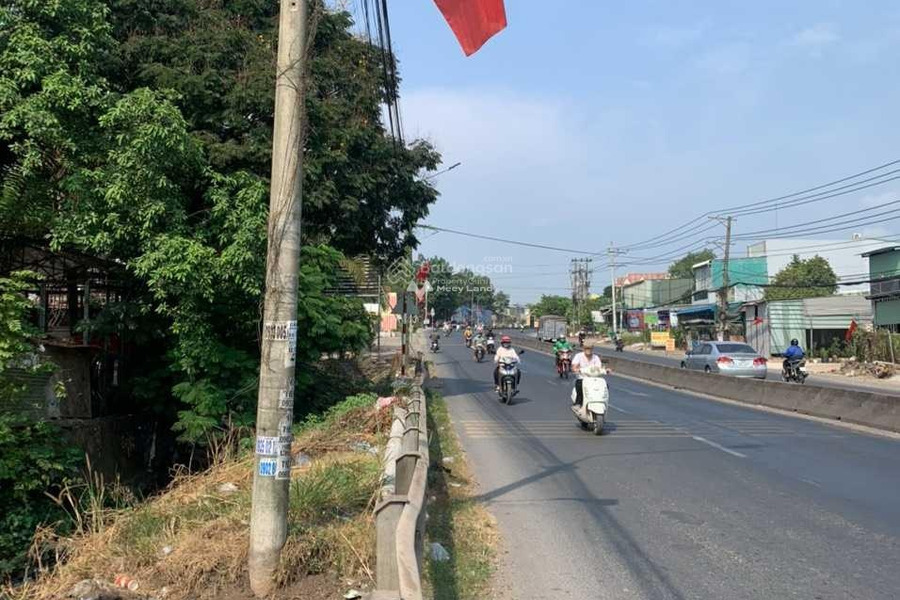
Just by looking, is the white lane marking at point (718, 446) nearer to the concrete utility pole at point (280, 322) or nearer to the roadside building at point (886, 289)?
the concrete utility pole at point (280, 322)

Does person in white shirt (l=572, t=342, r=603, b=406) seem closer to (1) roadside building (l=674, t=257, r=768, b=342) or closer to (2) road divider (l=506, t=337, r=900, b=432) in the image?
(2) road divider (l=506, t=337, r=900, b=432)

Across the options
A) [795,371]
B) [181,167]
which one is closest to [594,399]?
[181,167]

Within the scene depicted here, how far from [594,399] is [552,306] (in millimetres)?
147832

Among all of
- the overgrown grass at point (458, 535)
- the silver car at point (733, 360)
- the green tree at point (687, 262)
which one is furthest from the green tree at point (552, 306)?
the overgrown grass at point (458, 535)

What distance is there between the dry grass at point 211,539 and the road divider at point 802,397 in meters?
11.4

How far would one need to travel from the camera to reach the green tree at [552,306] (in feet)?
508

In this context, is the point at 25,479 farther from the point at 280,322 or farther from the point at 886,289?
the point at 886,289

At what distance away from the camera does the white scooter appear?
1357 cm

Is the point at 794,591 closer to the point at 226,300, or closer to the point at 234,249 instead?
the point at 234,249

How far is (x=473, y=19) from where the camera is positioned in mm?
6117

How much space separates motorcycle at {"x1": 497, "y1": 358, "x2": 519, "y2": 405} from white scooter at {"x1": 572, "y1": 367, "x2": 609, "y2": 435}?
5096mm

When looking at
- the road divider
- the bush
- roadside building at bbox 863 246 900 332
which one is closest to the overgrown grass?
the bush

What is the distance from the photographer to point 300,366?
1537 centimetres

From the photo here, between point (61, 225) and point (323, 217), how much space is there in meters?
6.92
